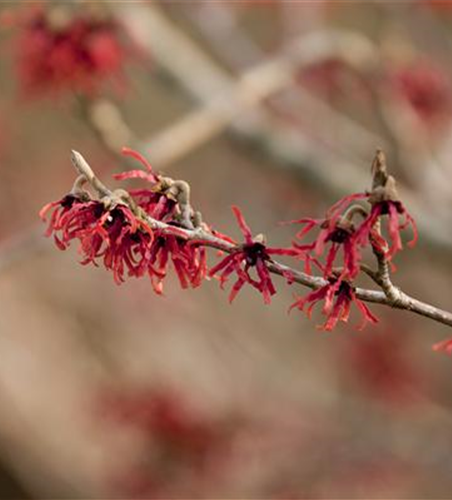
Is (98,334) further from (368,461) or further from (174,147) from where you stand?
(174,147)

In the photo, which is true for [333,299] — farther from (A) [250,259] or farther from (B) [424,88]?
(B) [424,88]

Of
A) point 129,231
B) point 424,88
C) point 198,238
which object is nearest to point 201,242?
point 198,238

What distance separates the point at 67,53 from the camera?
11.2ft

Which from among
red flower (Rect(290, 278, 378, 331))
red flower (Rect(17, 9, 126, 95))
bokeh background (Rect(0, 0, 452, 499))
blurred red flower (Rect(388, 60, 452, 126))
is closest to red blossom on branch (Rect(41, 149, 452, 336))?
red flower (Rect(290, 278, 378, 331))

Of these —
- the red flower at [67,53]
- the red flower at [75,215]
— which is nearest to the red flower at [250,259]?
the red flower at [75,215]

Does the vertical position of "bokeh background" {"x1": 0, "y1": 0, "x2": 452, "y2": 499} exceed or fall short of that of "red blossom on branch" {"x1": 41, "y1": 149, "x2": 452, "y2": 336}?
it exceeds it

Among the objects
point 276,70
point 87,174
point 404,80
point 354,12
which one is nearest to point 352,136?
point 404,80

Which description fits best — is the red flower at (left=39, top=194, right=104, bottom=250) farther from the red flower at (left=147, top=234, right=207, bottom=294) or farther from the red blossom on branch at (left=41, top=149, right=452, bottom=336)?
the red flower at (left=147, top=234, right=207, bottom=294)

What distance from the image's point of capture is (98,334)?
20.2ft

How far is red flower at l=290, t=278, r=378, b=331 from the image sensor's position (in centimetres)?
158

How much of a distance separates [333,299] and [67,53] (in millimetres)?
2116

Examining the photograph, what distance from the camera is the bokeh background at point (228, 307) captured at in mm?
3967

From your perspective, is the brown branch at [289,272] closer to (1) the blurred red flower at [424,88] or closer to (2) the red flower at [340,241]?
(2) the red flower at [340,241]

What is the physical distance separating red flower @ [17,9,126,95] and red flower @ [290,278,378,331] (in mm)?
2076
